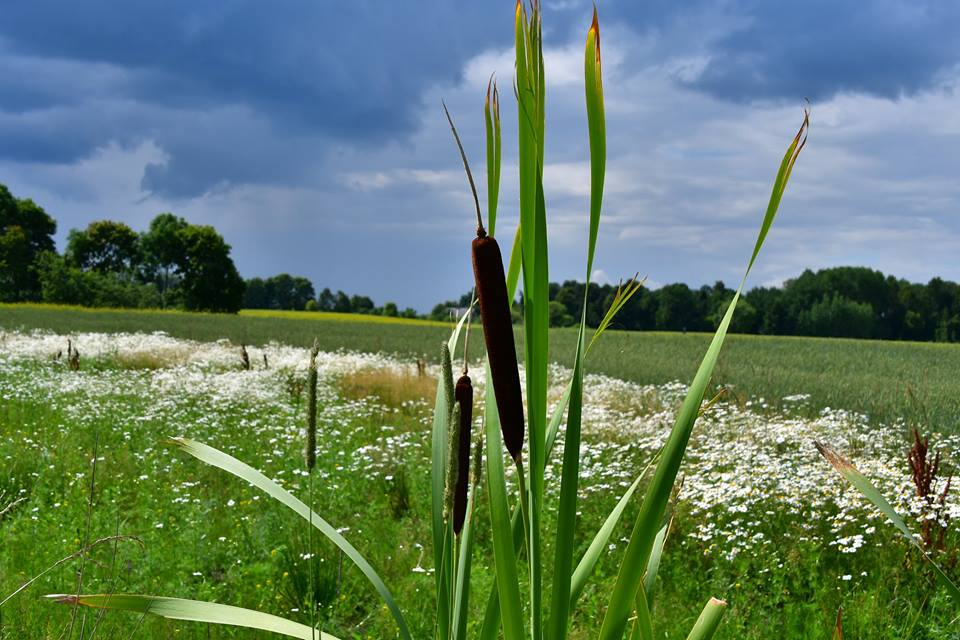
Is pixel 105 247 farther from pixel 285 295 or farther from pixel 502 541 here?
pixel 502 541

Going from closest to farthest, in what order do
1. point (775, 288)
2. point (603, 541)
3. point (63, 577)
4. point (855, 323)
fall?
point (603, 541) → point (63, 577) → point (855, 323) → point (775, 288)

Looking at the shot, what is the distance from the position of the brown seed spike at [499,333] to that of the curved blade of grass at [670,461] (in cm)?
27

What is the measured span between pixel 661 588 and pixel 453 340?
3097 mm

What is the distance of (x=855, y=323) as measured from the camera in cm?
5019

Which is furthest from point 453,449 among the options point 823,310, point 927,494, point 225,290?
point 225,290

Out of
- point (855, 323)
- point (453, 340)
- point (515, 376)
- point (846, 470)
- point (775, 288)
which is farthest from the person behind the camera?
point (775, 288)

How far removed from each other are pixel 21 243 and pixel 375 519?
6901 cm

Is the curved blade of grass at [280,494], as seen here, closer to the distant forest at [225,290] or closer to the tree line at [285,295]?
the distant forest at [225,290]

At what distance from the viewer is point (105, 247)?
2753 inches

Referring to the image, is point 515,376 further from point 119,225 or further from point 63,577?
point 119,225

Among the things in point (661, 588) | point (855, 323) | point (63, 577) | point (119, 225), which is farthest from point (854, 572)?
point (119, 225)

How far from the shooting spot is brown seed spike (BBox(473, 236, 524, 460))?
1.09m

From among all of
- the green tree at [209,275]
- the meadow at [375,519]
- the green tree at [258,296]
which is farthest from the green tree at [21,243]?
the meadow at [375,519]

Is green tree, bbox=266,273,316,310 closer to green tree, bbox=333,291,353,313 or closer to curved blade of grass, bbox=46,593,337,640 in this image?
green tree, bbox=333,291,353,313
